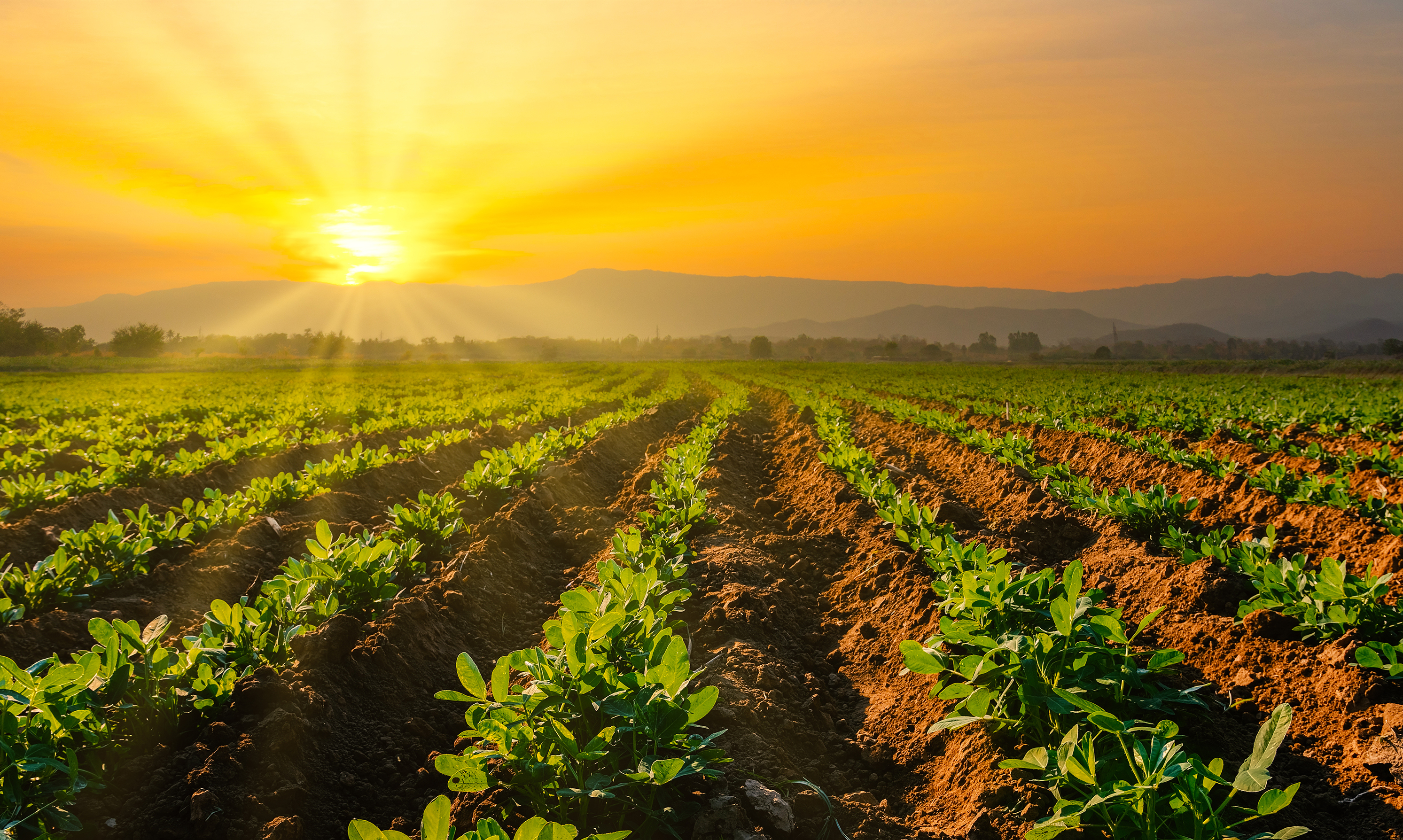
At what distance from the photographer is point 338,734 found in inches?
131

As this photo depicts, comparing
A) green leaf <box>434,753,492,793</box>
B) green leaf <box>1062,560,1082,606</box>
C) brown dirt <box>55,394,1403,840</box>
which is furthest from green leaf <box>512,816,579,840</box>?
green leaf <box>1062,560,1082,606</box>

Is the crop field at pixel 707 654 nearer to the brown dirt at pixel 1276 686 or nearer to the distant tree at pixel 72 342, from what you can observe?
the brown dirt at pixel 1276 686

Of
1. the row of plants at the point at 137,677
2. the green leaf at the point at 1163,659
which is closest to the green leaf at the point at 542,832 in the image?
the row of plants at the point at 137,677

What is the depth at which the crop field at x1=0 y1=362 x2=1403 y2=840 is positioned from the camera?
7.97 feet

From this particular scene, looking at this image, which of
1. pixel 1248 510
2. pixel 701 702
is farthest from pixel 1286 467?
pixel 701 702

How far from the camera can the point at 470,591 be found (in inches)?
205

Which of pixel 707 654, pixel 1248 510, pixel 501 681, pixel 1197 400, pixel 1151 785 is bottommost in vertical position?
pixel 707 654

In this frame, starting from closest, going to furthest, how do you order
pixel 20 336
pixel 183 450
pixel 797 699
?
pixel 797 699
pixel 183 450
pixel 20 336

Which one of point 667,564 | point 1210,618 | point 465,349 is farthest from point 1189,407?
point 465,349

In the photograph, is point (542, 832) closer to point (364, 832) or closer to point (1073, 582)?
point (364, 832)

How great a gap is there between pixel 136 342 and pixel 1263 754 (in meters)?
123

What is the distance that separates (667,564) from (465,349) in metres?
147

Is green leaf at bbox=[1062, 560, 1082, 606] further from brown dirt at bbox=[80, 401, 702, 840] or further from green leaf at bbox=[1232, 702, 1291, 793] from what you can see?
brown dirt at bbox=[80, 401, 702, 840]

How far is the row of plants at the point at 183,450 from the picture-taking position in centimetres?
794
